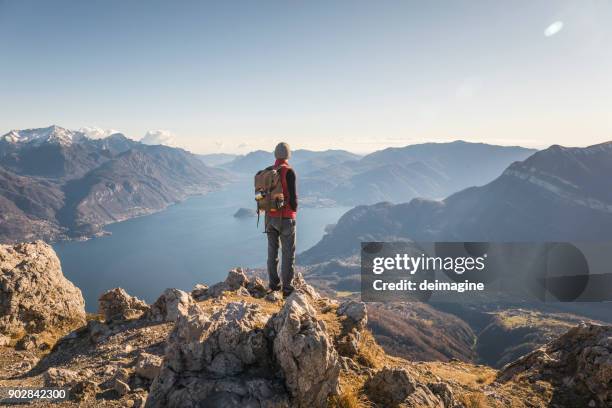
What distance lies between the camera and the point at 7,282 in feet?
46.0

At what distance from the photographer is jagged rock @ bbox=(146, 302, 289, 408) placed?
598 cm

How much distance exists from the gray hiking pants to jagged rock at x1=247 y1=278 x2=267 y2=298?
1126 mm

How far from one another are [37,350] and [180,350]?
904 cm

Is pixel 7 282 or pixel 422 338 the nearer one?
pixel 7 282

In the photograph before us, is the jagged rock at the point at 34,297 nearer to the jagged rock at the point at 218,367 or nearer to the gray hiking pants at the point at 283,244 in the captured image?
the gray hiking pants at the point at 283,244

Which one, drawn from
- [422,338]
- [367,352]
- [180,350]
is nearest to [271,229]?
[367,352]

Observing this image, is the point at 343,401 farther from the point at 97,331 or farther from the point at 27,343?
the point at 27,343

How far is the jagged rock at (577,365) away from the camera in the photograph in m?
8.95

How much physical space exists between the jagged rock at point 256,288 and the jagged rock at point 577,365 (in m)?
8.85

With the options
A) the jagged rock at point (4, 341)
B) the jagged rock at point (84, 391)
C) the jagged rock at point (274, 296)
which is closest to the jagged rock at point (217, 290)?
the jagged rock at point (274, 296)

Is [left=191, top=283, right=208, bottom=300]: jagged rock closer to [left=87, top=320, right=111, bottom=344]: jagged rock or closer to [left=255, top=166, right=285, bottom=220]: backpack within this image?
[left=87, top=320, right=111, bottom=344]: jagged rock

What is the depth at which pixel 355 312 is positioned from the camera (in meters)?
10.8

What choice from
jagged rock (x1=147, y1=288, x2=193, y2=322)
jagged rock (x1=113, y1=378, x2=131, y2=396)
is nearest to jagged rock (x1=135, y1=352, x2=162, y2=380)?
jagged rock (x1=113, y1=378, x2=131, y2=396)

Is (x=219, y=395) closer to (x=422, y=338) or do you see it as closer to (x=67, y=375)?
(x=67, y=375)
